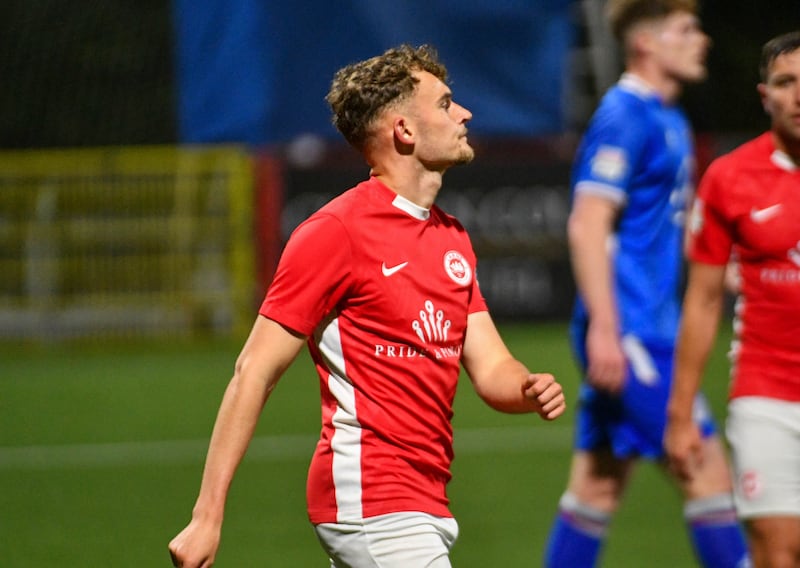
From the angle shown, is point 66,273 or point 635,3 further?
point 66,273

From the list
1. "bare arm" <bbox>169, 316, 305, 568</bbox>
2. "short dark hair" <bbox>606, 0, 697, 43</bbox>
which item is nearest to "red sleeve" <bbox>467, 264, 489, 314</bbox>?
"bare arm" <bbox>169, 316, 305, 568</bbox>

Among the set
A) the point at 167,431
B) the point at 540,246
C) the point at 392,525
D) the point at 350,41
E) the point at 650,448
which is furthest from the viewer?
the point at 540,246

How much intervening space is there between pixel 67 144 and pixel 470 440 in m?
9.09

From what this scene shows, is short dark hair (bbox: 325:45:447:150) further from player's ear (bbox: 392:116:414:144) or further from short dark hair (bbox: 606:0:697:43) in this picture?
short dark hair (bbox: 606:0:697:43)

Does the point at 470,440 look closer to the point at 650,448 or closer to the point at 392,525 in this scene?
the point at 650,448

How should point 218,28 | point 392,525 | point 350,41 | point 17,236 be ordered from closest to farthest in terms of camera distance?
1. point 392,525
2. point 218,28
3. point 350,41
4. point 17,236

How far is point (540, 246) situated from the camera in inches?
629

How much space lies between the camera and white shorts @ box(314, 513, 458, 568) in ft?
12.6

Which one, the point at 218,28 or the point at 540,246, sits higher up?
the point at 218,28

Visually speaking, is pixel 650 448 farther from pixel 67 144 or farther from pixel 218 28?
pixel 67 144

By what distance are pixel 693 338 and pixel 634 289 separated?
593 mm

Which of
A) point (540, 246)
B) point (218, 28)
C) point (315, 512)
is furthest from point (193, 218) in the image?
point (315, 512)

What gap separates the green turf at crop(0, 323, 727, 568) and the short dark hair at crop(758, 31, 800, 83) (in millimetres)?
2728

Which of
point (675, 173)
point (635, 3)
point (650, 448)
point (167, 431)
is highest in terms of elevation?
point (635, 3)
